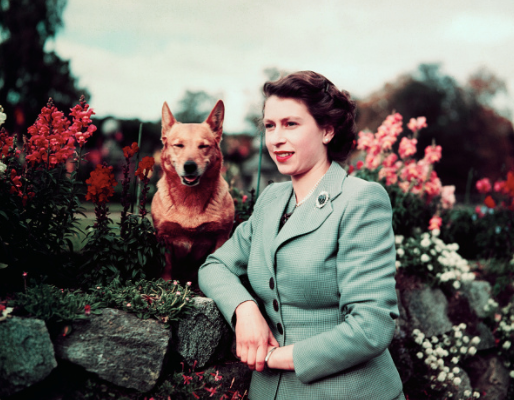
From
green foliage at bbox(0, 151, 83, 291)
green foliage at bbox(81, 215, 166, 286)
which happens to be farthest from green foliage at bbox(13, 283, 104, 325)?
green foliage at bbox(81, 215, 166, 286)

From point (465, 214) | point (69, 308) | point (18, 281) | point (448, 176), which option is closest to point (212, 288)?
point (69, 308)

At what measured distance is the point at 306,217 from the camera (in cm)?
202

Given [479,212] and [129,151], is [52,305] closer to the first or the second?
[129,151]

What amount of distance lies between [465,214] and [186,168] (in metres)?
6.23

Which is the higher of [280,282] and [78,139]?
[78,139]

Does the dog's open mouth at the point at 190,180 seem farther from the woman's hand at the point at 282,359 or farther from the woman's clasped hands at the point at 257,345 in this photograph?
the woman's hand at the point at 282,359

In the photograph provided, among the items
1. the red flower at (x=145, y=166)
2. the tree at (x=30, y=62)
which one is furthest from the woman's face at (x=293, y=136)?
the tree at (x=30, y=62)

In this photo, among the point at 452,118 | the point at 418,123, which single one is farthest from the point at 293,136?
the point at 452,118

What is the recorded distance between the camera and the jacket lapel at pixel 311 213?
196 centimetres

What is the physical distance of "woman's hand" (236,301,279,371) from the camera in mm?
1939

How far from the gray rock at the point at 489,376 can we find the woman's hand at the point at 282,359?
385 centimetres

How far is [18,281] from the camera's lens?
7.95 feet

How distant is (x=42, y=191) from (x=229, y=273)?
1.31m

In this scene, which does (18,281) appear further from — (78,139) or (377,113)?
(377,113)
